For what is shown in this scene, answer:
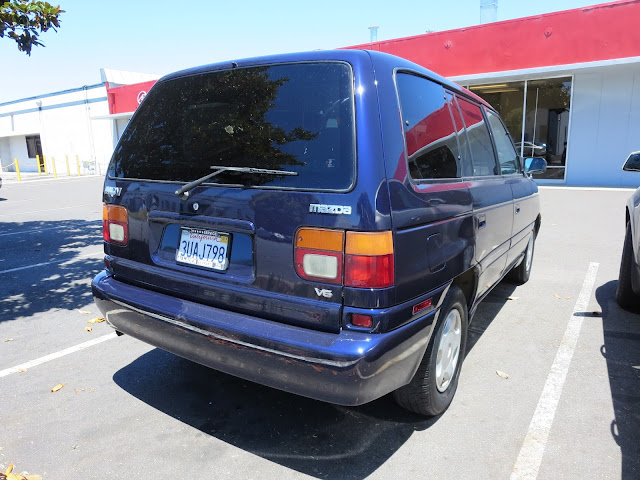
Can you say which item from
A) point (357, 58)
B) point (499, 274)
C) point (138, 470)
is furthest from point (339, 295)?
point (499, 274)

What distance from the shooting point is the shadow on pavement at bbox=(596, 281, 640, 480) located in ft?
8.09

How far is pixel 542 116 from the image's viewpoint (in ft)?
52.8

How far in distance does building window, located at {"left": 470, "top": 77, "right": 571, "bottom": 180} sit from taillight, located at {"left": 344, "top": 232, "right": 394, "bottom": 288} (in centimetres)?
1602

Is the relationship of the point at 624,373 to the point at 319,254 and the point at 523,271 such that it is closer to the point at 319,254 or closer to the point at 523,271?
the point at 523,271

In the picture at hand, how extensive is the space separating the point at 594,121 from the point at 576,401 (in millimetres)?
14927

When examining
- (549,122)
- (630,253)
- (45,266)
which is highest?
(549,122)

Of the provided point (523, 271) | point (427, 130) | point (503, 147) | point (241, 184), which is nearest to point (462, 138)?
point (427, 130)

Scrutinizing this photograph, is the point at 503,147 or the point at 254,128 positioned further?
the point at 503,147

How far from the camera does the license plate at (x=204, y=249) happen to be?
241cm

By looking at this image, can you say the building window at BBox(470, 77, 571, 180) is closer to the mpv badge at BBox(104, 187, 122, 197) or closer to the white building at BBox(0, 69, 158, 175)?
the mpv badge at BBox(104, 187, 122, 197)

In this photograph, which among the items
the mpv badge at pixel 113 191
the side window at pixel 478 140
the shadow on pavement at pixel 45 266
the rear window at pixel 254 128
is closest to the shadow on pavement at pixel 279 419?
the mpv badge at pixel 113 191

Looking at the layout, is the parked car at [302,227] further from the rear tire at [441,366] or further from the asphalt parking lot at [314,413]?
the asphalt parking lot at [314,413]

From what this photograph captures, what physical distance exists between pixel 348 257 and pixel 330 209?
9.0 inches

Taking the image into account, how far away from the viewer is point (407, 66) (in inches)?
102
